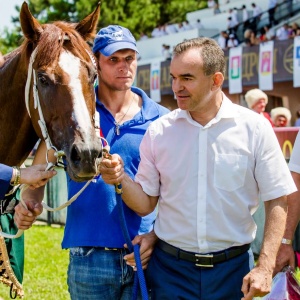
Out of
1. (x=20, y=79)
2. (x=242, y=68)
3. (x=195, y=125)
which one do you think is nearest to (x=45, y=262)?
(x=20, y=79)

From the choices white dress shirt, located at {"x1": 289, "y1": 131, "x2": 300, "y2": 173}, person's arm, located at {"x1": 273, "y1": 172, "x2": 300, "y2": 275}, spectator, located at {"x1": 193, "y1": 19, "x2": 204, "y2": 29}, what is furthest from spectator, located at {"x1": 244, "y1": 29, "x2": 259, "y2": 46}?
person's arm, located at {"x1": 273, "y1": 172, "x2": 300, "y2": 275}

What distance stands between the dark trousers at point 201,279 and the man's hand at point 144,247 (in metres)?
0.11

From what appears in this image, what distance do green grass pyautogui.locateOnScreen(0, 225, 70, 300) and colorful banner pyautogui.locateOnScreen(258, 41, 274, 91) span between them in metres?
10.9

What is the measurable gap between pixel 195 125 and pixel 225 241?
56 cm

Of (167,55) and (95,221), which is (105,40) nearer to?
(95,221)

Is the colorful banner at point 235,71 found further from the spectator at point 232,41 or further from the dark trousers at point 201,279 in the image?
the dark trousers at point 201,279

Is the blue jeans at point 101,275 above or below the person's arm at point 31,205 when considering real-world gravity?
below

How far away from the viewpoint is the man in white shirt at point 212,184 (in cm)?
304

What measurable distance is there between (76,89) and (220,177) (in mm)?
786

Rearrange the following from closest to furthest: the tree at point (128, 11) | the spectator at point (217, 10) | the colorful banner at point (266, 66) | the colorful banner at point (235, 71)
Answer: the colorful banner at point (266, 66), the colorful banner at point (235, 71), the spectator at point (217, 10), the tree at point (128, 11)

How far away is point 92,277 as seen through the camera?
331 cm

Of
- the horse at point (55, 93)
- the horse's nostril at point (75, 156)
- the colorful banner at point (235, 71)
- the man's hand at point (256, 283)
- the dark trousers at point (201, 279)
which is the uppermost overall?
the horse at point (55, 93)

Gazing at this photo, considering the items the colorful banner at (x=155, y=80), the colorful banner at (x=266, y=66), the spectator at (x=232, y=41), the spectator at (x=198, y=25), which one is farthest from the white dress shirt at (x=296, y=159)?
the spectator at (x=198, y=25)

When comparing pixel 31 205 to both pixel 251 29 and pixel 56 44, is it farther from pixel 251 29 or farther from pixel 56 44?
pixel 251 29
